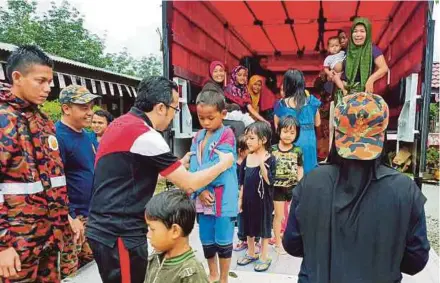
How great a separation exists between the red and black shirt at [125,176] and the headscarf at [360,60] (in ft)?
11.1

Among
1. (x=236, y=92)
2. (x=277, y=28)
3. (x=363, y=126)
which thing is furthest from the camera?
(x=277, y=28)

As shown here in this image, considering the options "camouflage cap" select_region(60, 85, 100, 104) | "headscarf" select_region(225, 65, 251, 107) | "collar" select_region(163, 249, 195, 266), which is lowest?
"collar" select_region(163, 249, 195, 266)

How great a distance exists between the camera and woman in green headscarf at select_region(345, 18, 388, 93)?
4.43m

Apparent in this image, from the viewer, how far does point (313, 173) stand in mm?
1480

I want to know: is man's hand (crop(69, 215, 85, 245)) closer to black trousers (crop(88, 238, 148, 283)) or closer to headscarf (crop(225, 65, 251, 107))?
black trousers (crop(88, 238, 148, 283))

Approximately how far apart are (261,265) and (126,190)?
6.59 feet

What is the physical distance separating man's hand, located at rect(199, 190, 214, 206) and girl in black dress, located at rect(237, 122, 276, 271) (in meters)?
0.88

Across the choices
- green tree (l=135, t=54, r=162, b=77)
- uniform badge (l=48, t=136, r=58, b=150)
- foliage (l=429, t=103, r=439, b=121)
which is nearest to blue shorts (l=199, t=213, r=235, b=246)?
uniform badge (l=48, t=136, r=58, b=150)

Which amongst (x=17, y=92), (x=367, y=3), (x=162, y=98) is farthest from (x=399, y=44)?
(x=17, y=92)

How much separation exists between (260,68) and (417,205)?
7.96 m

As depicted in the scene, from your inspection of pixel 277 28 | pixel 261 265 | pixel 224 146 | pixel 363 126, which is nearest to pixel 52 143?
pixel 224 146

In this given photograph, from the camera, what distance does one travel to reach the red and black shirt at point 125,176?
180cm

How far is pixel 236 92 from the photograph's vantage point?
5281 millimetres

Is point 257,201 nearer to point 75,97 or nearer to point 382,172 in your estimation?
point 75,97
